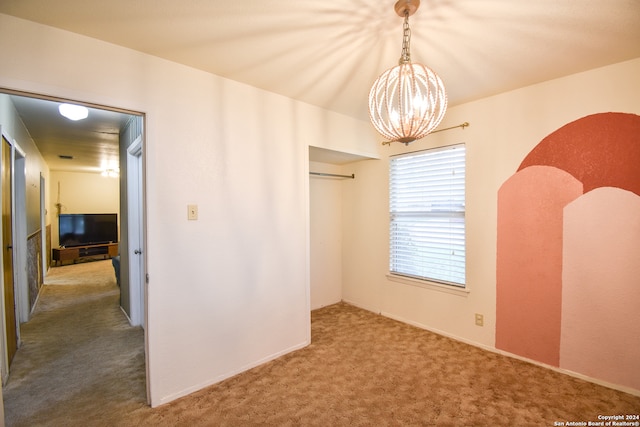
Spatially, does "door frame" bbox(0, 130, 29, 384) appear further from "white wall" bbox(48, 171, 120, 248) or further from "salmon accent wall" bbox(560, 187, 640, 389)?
"salmon accent wall" bbox(560, 187, 640, 389)

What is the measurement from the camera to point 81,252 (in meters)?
7.14

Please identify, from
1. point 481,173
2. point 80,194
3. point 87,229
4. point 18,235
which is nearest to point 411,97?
point 481,173

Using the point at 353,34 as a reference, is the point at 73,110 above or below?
below

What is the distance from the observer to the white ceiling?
1.51 m

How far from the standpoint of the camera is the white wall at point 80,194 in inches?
283

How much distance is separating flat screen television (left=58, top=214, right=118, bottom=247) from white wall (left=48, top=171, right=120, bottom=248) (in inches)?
15.0

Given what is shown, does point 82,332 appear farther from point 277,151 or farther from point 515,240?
point 515,240

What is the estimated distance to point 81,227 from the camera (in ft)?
23.5

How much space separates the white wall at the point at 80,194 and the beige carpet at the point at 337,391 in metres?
5.75

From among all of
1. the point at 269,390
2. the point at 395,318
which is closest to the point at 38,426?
the point at 269,390

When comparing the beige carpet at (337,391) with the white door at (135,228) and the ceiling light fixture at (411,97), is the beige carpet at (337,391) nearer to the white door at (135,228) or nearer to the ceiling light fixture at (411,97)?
the white door at (135,228)

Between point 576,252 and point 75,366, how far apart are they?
14.3 feet

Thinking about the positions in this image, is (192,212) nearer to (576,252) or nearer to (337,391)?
(337,391)

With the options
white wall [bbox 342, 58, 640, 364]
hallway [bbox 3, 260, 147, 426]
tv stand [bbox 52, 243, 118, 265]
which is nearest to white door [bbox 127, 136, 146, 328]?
hallway [bbox 3, 260, 147, 426]
